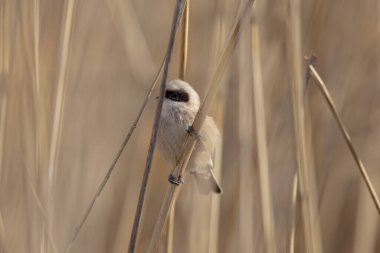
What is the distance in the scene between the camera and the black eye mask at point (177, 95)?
5.52 feet

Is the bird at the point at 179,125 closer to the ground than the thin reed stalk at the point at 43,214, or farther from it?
farther from it

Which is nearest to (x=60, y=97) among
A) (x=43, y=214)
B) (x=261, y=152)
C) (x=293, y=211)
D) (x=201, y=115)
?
(x=43, y=214)

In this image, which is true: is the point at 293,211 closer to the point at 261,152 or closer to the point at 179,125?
the point at 261,152

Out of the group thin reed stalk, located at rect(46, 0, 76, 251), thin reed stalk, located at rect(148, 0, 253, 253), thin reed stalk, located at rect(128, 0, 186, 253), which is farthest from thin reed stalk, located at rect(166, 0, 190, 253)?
thin reed stalk, located at rect(46, 0, 76, 251)

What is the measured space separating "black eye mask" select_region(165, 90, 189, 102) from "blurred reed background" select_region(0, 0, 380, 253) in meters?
0.12

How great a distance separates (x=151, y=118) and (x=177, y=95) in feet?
1.72

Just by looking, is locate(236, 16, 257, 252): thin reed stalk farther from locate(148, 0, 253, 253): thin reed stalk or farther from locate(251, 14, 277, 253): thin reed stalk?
locate(148, 0, 253, 253): thin reed stalk

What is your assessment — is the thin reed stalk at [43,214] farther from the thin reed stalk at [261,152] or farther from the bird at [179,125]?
the thin reed stalk at [261,152]

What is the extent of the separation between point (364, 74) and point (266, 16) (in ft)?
1.32

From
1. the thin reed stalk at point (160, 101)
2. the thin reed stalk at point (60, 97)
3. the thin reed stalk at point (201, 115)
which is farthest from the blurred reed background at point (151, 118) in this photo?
the thin reed stalk at point (160, 101)

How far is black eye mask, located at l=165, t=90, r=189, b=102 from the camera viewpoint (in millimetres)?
1683

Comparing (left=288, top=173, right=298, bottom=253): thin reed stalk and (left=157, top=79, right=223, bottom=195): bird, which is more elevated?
(left=157, top=79, right=223, bottom=195): bird

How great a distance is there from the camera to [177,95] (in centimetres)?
170

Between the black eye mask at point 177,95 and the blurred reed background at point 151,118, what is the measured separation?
12 cm
